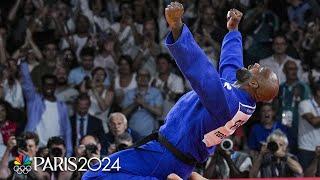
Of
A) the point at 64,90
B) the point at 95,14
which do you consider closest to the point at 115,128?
the point at 64,90

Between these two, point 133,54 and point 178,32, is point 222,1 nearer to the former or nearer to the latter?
point 133,54

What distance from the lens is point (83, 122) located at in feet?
26.2

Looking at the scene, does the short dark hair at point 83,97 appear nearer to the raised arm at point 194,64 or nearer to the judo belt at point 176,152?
the judo belt at point 176,152

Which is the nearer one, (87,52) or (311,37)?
(87,52)

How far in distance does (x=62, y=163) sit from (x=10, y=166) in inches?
27.2

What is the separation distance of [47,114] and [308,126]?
2520mm

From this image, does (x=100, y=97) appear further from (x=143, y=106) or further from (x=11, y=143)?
(x=11, y=143)

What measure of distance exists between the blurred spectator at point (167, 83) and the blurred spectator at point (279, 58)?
0.94 metres

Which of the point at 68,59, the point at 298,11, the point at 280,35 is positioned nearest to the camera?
the point at 68,59

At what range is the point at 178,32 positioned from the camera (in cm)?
397

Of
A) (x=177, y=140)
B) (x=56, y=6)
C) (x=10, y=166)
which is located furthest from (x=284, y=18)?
(x=177, y=140)

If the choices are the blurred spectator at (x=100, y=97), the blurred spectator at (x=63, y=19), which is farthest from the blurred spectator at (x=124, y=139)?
the blurred spectator at (x=63, y=19)

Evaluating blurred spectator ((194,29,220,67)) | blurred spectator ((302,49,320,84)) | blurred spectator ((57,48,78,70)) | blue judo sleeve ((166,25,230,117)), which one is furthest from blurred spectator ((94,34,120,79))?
blue judo sleeve ((166,25,230,117))

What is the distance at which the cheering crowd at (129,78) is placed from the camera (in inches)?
283
